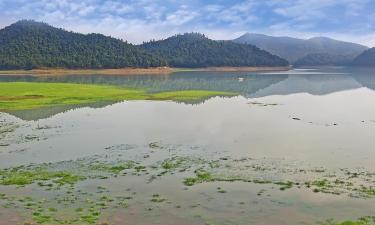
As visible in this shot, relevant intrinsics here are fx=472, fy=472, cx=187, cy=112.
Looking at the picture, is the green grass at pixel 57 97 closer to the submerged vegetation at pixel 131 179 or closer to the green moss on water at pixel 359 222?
the submerged vegetation at pixel 131 179

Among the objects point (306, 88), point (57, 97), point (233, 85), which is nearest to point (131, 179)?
point (57, 97)

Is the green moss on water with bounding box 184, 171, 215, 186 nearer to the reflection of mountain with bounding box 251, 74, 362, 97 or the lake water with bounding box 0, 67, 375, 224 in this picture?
the lake water with bounding box 0, 67, 375, 224

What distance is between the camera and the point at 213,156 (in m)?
31.2

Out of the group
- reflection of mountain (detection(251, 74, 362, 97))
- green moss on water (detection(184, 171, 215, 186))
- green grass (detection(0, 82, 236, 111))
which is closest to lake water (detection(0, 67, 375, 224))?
green moss on water (detection(184, 171, 215, 186))

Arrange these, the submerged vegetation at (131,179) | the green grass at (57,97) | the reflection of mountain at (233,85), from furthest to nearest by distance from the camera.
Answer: the reflection of mountain at (233,85), the green grass at (57,97), the submerged vegetation at (131,179)

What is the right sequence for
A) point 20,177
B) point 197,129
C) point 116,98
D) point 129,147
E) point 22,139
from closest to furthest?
point 20,177 → point 129,147 → point 22,139 → point 197,129 → point 116,98

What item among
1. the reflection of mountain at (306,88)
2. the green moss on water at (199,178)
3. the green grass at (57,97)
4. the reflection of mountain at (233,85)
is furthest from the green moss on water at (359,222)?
the reflection of mountain at (306,88)

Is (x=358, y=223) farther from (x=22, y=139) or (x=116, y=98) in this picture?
(x=116, y=98)

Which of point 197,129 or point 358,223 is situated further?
point 197,129

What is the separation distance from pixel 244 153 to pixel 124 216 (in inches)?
562

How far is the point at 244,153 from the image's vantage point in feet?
105

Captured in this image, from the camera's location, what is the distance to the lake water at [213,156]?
20094 mm

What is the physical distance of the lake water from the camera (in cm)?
2009

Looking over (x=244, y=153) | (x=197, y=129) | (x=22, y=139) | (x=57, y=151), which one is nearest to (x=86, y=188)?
(x=57, y=151)
